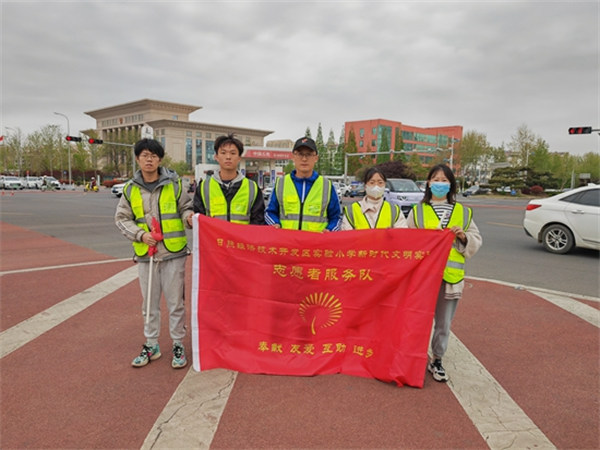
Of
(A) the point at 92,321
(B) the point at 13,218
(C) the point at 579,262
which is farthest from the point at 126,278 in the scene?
(B) the point at 13,218

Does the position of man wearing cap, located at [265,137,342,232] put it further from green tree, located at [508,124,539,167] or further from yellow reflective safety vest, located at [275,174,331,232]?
green tree, located at [508,124,539,167]

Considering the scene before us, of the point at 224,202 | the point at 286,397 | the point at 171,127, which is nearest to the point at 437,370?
the point at 286,397

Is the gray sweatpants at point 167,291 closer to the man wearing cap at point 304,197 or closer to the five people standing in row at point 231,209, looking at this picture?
the five people standing in row at point 231,209

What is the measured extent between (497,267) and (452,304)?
198 inches

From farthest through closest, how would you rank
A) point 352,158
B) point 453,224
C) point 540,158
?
point 352,158
point 540,158
point 453,224

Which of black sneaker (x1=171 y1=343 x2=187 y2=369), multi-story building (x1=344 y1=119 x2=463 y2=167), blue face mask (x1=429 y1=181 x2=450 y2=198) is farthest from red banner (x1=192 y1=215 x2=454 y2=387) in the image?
multi-story building (x1=344 y1=119 x2=463 y2=167)

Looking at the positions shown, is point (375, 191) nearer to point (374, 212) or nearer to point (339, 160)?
point (374, 212)

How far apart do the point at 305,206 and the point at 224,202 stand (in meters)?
0.75

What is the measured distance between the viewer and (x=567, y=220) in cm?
888

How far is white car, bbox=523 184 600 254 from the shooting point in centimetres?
852

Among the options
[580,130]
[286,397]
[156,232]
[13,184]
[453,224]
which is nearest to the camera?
[286,397]

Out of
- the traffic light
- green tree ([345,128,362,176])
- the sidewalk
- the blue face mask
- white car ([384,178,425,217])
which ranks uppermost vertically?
green tree ([345,128,362,176])

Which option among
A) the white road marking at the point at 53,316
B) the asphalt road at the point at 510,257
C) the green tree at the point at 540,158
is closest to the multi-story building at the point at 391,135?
the green tree at the point at 540,158

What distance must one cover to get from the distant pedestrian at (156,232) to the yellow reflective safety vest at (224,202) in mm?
223
